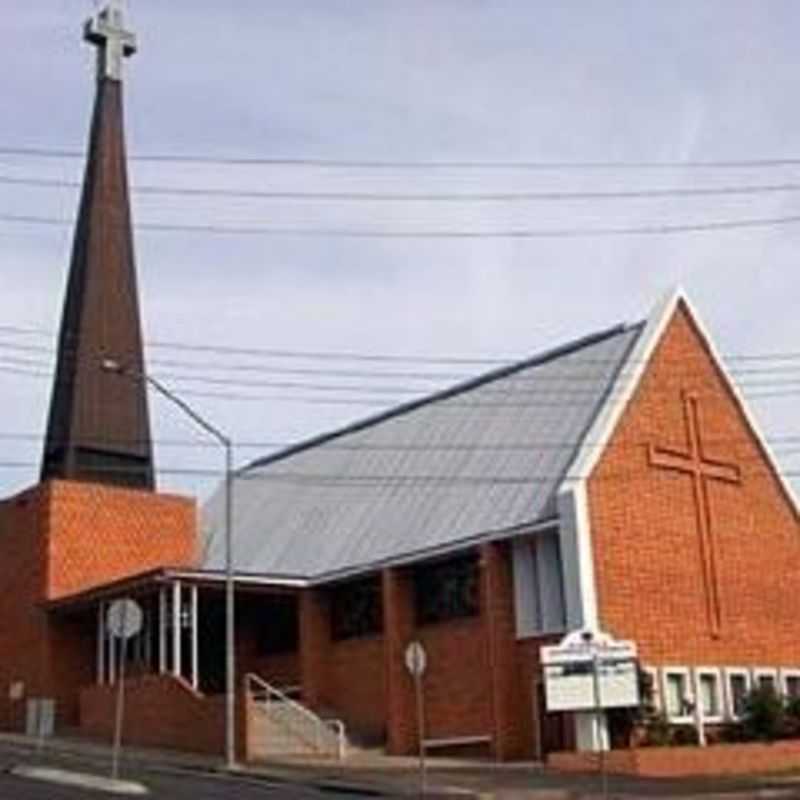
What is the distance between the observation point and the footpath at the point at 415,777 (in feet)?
103

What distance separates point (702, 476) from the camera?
1802 inches

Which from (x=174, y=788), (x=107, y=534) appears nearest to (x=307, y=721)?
(x=107, y=534)

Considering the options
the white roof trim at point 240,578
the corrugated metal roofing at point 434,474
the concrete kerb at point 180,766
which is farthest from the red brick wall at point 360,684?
the concrete kerb at point 180,766

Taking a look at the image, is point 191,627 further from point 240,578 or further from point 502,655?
point 502,655

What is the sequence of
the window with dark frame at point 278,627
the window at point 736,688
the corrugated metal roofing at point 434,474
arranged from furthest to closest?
the window with dark frame at point 278,627 → the corrugated metal roofing at point 434,474 → the window at point 736,688

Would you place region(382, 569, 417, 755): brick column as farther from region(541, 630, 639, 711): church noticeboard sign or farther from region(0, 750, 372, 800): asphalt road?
region(541, 630, 639, 711): church noticeboard sign

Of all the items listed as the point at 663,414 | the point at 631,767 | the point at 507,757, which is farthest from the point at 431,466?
the point at 631,767

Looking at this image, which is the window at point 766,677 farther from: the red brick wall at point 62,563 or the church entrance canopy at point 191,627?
the red brick wall at point 62,563

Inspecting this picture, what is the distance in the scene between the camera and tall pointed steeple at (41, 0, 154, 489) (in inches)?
2069

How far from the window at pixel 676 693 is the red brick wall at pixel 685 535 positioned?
0.36 m

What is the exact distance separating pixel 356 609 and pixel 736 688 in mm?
10273

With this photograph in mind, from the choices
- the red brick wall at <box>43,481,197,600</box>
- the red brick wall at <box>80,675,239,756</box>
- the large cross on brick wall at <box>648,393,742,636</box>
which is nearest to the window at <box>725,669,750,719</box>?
the large cross on brick wall at <box>648,393,742,636</box>

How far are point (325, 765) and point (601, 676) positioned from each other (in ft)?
27.9

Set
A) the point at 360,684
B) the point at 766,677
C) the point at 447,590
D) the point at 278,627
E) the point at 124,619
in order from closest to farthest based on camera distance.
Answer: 1. the point at 124,619
2. the point at 447,590
3. the point at 766,677
4. the point at 360,684
5. the point at 278,627
